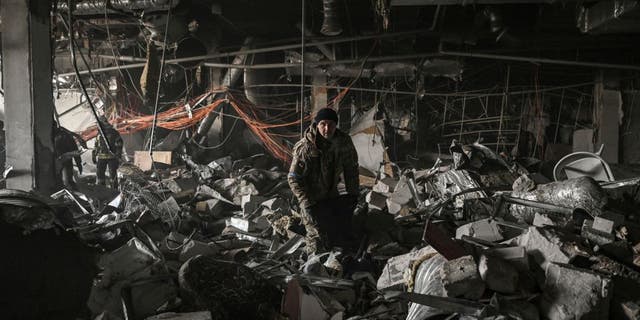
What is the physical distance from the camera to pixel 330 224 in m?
5.16

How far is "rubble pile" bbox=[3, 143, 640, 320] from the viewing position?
3.31 metres

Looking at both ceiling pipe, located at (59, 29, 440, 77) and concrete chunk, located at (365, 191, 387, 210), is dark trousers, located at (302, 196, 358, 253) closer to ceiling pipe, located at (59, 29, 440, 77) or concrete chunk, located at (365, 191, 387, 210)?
concrete chunk, located at (365, 191, 387, 210)

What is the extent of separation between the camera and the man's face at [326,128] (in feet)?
16.5

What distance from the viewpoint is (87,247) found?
3723 mm

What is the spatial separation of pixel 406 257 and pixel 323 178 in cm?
144

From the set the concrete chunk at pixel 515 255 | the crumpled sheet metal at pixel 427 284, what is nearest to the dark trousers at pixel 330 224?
the crumpled sheet metal at pixel 427 284

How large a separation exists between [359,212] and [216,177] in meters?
4.00

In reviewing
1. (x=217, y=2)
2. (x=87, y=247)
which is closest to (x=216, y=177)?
(x=217, y=2)

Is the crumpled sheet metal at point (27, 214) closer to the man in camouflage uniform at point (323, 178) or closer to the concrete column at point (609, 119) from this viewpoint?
the man in camouflage uniform at point (323, 178)

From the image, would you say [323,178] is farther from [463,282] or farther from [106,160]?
[106,160]

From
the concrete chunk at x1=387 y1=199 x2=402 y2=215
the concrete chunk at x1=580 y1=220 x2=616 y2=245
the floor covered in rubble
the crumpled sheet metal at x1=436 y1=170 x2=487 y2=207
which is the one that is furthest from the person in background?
the concrete chunk at x1=580 y1=220 x2=616 y2=245

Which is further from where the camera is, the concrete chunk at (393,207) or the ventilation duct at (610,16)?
the concrete chunk at (393,207)

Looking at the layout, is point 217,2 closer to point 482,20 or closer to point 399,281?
point 482,20

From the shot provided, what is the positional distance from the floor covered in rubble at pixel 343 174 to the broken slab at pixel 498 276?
0.02 meters
